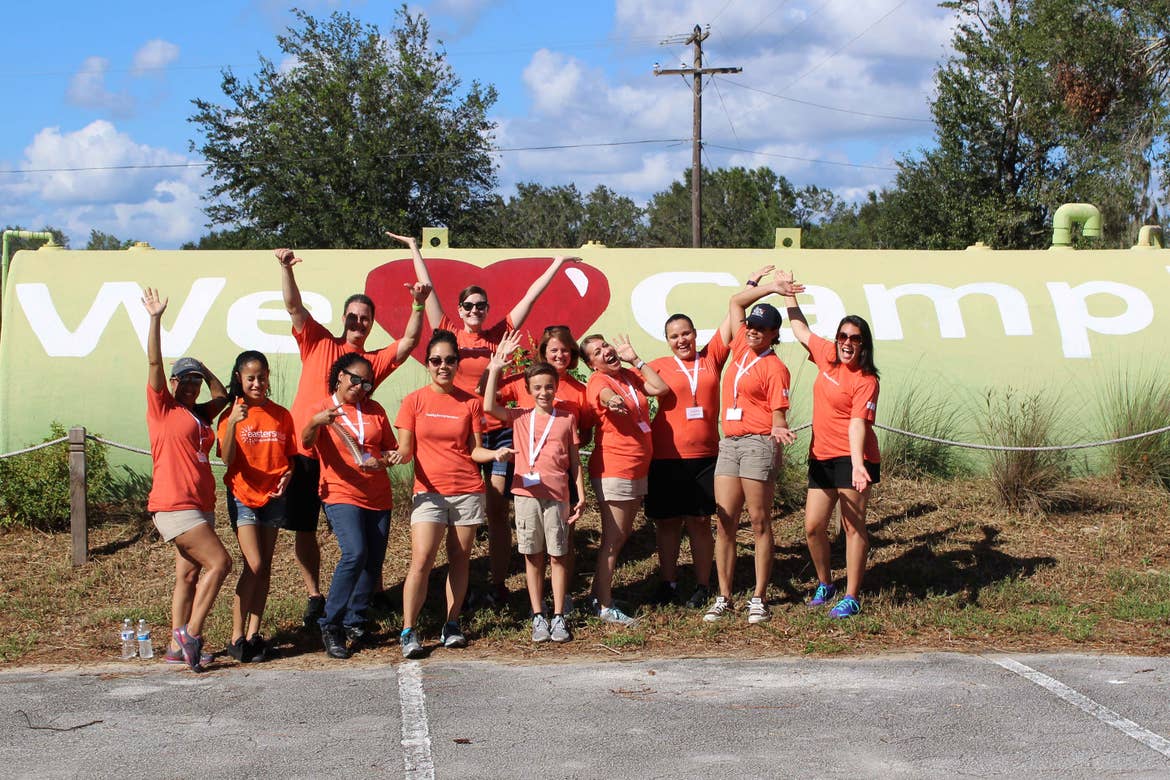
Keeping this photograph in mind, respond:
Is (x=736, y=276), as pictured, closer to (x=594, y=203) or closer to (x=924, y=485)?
(x=924, y=485)

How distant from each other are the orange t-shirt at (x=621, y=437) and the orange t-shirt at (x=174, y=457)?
2164 millimetres

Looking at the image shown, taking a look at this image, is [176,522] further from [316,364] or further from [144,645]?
[316,364]

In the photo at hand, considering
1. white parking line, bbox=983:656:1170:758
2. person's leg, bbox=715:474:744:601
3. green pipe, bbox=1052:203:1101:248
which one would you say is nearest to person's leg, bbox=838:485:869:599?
person's leg, bbox=715:474:744:601

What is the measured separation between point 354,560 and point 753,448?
7.76 ft

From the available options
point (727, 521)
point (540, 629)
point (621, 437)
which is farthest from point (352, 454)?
point (727, 521)

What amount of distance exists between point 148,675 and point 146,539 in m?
2.96

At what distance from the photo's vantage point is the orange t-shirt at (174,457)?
595 cm

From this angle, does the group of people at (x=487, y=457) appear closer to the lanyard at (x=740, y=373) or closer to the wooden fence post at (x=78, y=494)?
the lanyard at (x=740, y=373)

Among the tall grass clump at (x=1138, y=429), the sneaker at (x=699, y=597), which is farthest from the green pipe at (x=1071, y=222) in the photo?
the sneaker at (x=699, y=597)

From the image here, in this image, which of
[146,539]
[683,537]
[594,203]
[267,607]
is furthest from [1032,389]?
[594,203]

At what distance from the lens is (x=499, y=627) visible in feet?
22.1

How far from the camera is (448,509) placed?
6258mm

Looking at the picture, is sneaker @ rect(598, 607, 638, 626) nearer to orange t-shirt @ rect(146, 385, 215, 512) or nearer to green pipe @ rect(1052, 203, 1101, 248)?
orange t-shirt @ rect(146, 385, 215, 512)

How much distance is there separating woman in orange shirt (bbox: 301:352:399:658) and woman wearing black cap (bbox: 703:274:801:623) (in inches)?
77.9
